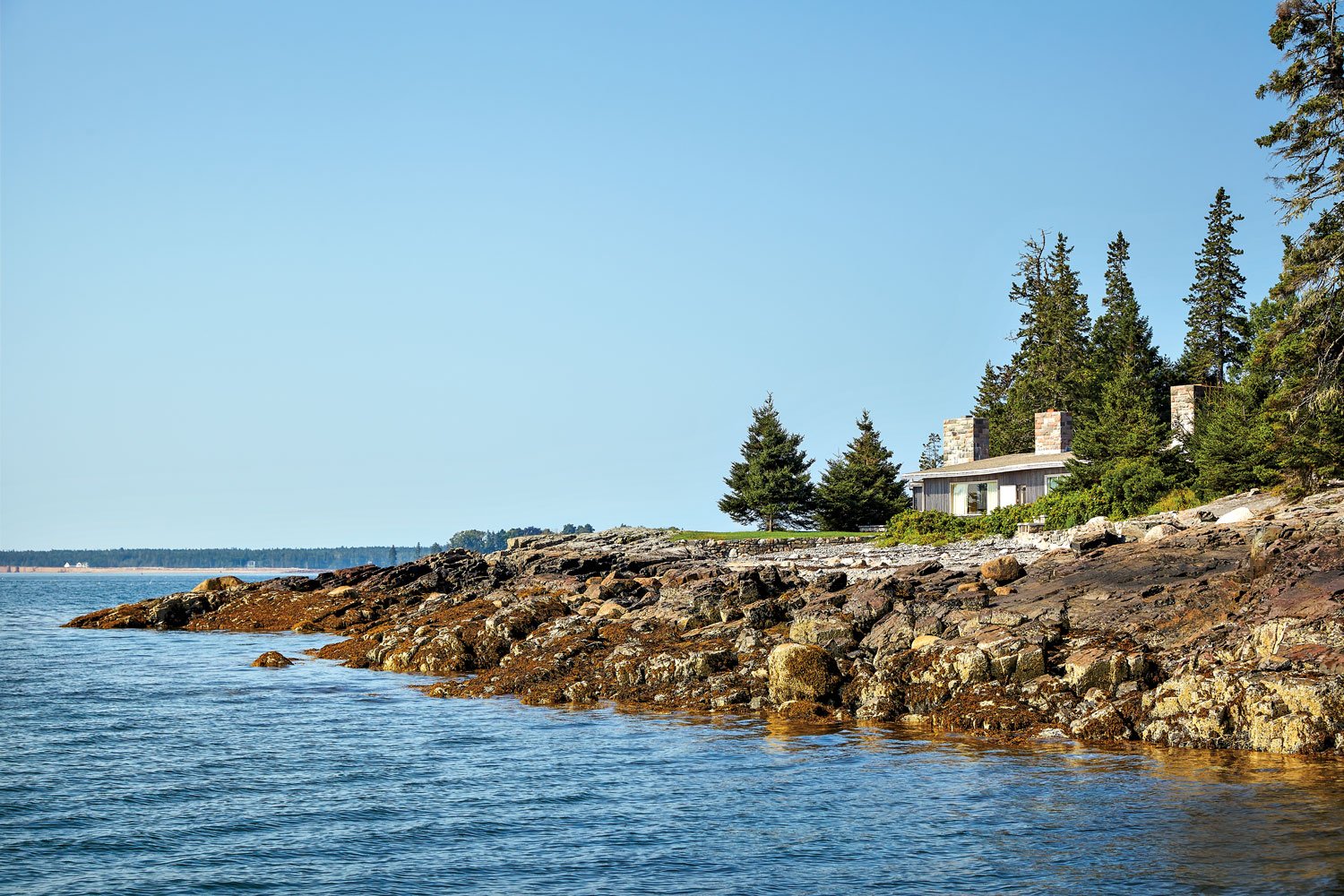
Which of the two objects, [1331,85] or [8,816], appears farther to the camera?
[1331,85]

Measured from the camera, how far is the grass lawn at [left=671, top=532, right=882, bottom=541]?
57312 mm

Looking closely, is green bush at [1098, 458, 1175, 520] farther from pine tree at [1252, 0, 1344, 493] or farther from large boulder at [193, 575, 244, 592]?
large boulder at [193, 575, 244, 592]

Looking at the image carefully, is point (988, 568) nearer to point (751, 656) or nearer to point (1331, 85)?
point (751, 656)

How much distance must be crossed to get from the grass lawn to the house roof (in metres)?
4.80

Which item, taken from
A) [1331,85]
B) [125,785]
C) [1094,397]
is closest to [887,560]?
[1331,85]

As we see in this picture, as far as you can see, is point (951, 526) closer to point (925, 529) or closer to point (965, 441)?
point (925, 529)

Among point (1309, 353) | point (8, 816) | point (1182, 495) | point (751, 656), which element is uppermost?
point (1309, 353)

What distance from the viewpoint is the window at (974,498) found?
186 ft

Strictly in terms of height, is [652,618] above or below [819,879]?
above

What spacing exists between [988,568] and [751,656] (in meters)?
6.21

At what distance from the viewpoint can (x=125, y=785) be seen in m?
17.5

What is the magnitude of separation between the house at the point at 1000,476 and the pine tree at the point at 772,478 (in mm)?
8905

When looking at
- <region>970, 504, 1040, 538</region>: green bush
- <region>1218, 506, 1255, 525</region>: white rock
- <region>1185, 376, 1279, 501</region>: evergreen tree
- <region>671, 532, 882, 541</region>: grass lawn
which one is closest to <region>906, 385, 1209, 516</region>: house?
<region>970, 504, 1040, 538</region>: green bush

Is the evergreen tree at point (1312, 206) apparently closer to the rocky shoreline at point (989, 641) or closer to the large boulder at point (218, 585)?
the rocky shoreline at point (989, 641)
